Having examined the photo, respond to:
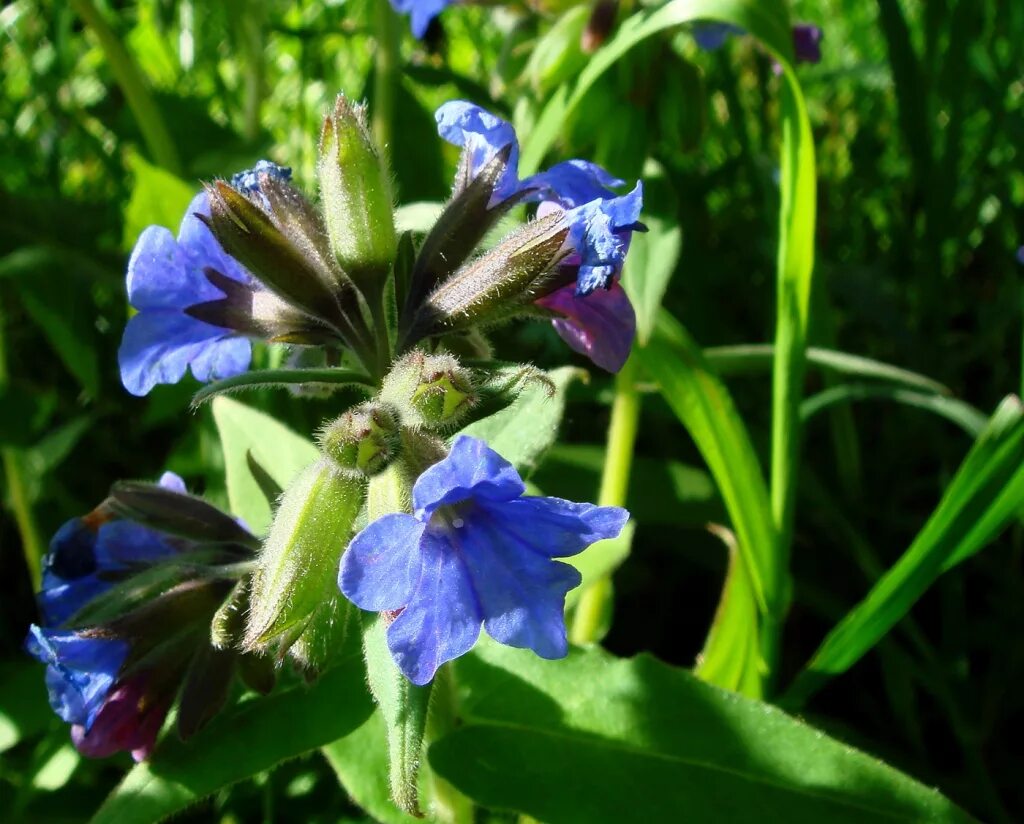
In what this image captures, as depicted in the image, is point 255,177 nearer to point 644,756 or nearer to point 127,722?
point 127,722

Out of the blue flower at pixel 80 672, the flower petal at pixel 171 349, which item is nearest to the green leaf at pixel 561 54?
the flower petal at pixel 171 349

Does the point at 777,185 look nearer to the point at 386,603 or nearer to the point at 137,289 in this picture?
the point at 137,289

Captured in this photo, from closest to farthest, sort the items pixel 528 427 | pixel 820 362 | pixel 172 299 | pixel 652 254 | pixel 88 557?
pixel 172 299, pixel 88 557, pixel 528 427, pixel 652 254, pixel 820 362

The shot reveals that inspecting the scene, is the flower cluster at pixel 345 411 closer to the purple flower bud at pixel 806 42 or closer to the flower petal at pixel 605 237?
the flower petal at pixel 605 237

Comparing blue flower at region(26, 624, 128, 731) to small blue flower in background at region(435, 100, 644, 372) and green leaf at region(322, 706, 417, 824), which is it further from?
small blue flower in background at region(435, 100, 644, 372)

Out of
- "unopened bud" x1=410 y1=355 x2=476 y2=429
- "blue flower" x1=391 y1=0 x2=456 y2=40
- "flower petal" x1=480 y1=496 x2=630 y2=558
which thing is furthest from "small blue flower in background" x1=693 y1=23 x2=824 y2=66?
"flower petal" x1=480 y1=496 x2=630 y2=558

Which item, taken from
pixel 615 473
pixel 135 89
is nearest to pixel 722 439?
pixel 615 473
